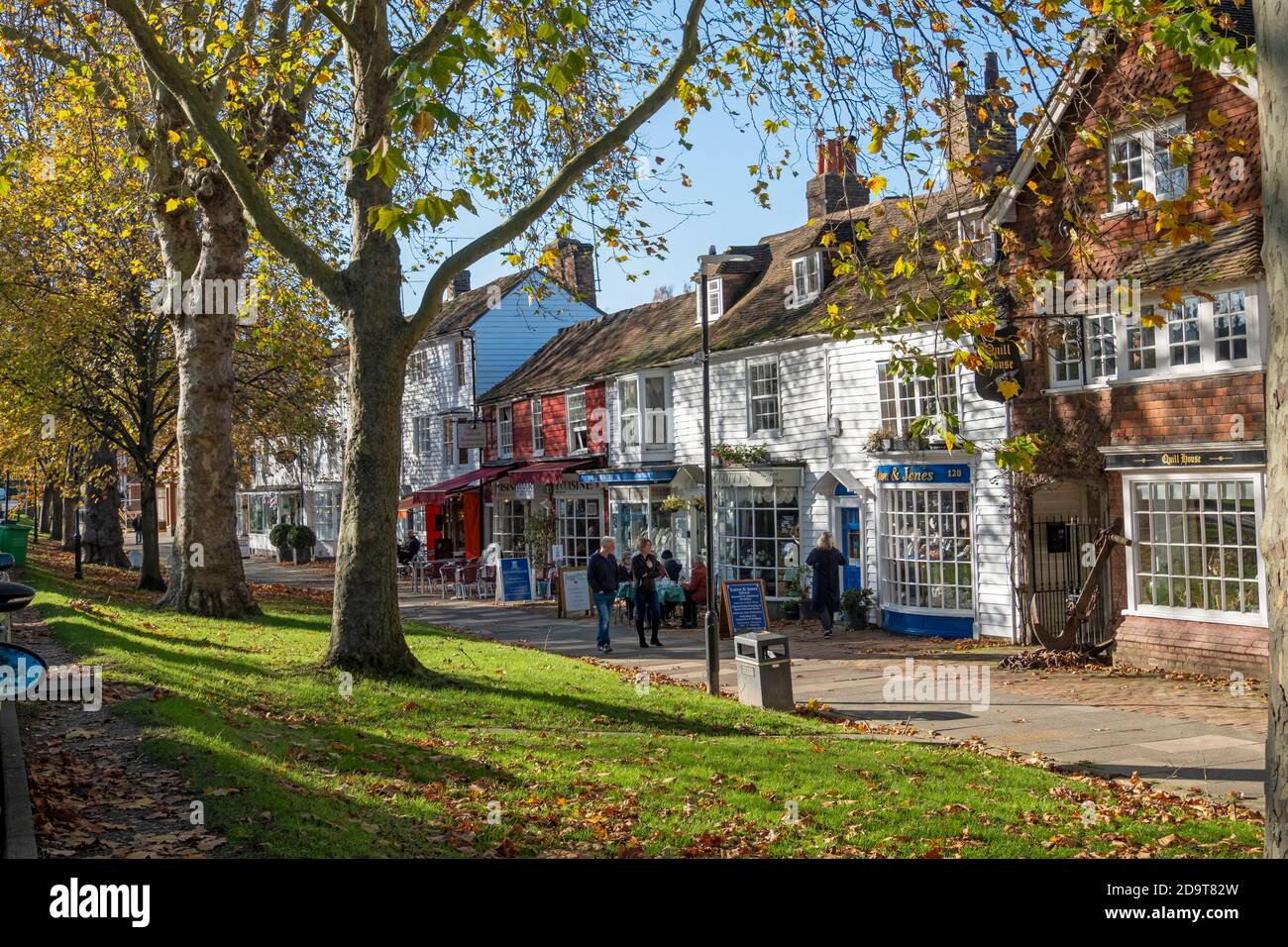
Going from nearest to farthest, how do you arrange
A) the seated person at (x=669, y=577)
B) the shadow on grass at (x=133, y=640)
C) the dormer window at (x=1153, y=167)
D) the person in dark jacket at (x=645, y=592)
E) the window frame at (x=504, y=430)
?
the shadow on grass at (x=133, y=640) < the dormer window at (x=1153, y=167) < the person in dark jacket at (x=645, y=592) < the seated person at (x=669, y=577) < the window frame at (x=504, y=430)

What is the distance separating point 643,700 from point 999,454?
21.3ft

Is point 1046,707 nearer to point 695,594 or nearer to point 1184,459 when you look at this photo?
point 1184,459

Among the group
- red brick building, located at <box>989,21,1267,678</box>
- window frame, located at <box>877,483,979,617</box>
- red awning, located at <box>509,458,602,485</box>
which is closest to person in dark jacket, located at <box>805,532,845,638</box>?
window frame, located at <box>877,483,979,617</box>

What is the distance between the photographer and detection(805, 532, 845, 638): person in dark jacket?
2191 centimetres

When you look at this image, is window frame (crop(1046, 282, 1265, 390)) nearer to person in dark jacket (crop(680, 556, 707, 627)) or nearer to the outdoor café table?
person in dark jacket (crop(680, 556, 707, 627))

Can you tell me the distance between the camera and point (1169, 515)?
17.2 metres

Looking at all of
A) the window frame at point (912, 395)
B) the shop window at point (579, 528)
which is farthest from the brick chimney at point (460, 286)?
the window frame at point (912, 395)

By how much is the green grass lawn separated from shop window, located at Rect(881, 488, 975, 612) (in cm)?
899

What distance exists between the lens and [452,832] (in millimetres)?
7477

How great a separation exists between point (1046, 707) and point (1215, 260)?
7029 millimetres

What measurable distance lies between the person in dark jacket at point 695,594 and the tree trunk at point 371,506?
1092cm

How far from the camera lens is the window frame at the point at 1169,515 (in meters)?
15.6

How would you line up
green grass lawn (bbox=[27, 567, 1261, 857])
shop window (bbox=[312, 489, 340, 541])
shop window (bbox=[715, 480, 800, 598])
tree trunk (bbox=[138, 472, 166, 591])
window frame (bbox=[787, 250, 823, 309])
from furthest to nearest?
shop window (bbox=[312, 489, 340, 541]) → window frame (bbox=[787, 250, 823, 309]) → shop window (bbox=[715, 480, 800, 598]) → tree trunk (bbox=[138, 472, 166, 591]) → green grass lawn (bbox=[27, 567, 1261, 857])

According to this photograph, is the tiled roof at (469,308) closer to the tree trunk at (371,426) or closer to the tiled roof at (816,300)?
the tiled roof at (816,300)
